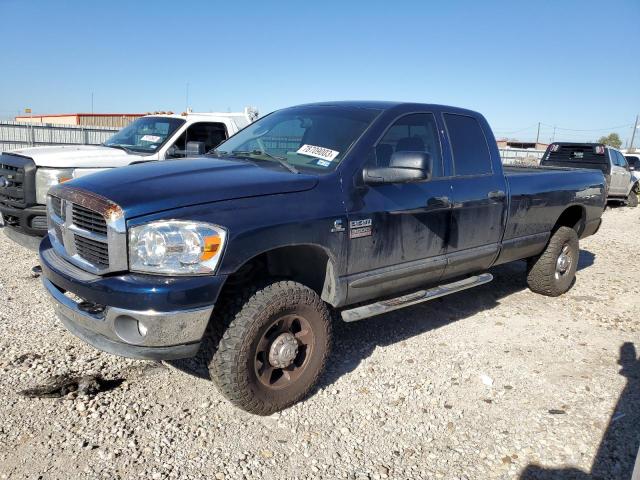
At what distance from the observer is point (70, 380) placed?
3426 millimetres

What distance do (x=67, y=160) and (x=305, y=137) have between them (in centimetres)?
333

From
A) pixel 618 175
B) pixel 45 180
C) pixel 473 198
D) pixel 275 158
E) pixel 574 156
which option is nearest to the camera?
pixel 275 158

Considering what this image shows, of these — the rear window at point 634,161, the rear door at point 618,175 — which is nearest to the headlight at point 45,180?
the rear door at point 618,175

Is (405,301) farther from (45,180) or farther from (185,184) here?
(45,180)

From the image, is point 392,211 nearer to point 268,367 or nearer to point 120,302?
point 268,367

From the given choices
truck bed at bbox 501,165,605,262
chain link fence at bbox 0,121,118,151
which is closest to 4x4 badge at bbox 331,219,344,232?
truck bed at bbox 501,165,605,262

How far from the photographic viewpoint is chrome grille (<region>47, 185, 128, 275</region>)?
8.84 ft

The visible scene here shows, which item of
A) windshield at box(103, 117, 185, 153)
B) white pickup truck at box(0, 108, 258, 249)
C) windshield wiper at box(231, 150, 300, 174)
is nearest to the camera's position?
windshield wiper at box(231, 150, 300, 174)

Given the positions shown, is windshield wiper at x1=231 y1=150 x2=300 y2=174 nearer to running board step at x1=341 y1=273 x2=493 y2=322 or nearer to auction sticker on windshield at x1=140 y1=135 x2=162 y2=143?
running board step at x1=341 y1=273 x2=493 y2=322

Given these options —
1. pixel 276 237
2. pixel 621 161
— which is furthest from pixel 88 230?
pixel 621 161

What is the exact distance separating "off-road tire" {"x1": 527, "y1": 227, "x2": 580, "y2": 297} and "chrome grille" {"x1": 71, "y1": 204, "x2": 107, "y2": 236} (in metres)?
4.63

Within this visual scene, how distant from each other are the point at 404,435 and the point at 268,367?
91 centimetres

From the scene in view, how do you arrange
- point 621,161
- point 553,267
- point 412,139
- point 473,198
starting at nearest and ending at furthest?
point 412,139
point 473,198
point 553,267
point 621,161

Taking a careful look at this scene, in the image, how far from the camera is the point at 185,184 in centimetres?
297
